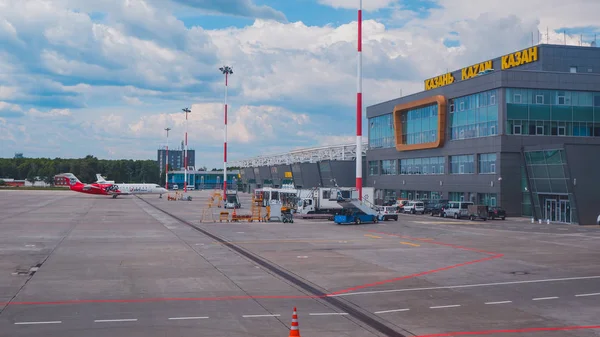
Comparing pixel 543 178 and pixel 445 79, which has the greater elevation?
pixel 445 79

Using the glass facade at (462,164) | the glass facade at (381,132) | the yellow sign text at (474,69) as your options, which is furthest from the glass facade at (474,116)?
the glass facade at (381,132)

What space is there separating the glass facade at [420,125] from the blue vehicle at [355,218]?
101 feet

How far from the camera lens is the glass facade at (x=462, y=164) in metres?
78.9

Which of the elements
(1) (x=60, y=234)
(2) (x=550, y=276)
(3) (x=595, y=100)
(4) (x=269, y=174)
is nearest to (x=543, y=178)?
(3) (x=595, y=100)

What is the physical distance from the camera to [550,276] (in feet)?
86.0

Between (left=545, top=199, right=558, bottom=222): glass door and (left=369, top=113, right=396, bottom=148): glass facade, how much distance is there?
36.9 metres

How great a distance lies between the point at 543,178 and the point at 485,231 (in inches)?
749

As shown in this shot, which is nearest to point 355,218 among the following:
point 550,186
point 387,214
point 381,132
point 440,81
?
point 387,214

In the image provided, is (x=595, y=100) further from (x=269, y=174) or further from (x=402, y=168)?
(x=269, y=174)

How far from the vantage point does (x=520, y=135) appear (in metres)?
73.6

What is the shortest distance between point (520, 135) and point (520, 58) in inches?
577

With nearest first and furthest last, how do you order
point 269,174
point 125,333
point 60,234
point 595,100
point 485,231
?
point 125,333, point 60,234, point 485,231, point 595,100, point 269,174

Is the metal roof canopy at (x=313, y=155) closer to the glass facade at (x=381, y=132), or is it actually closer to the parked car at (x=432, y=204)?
the glass facade at (x=381, y=132)

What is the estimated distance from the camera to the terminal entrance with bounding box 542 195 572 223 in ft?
210
